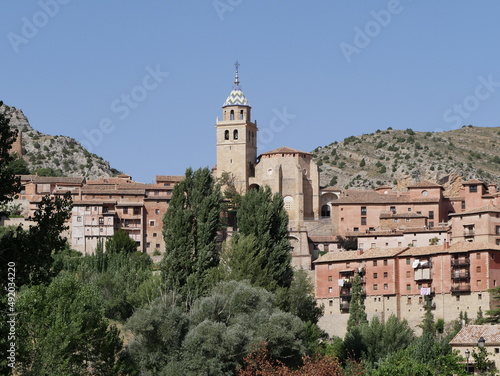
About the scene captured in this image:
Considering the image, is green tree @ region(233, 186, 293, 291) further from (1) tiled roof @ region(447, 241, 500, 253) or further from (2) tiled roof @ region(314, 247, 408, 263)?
(1) tiled roof @ region(447, 241, 500, 253)

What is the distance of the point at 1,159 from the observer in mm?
25688

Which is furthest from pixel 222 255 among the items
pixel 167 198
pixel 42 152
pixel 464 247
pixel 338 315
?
pixel 42 152

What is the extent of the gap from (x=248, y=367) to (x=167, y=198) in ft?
141

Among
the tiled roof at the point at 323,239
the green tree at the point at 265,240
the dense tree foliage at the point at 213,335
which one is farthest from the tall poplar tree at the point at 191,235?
the tiled roof at the point at 323,239

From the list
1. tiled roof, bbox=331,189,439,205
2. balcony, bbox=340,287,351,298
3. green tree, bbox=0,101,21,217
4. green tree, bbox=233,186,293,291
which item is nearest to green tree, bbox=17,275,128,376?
green tree, bbox=0,101,21,217

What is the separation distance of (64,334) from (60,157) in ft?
303

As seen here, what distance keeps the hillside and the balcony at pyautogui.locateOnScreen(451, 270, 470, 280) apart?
170 feet

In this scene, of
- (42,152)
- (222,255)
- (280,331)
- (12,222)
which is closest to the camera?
(280,331)

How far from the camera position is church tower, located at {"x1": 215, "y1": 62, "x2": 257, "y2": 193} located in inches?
3489

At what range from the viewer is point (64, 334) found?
40.0 m

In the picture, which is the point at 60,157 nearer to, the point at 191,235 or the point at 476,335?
the point at 191,235

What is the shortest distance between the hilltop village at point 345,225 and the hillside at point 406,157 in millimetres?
31796

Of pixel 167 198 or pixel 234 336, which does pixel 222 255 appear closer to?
pixel 234 336

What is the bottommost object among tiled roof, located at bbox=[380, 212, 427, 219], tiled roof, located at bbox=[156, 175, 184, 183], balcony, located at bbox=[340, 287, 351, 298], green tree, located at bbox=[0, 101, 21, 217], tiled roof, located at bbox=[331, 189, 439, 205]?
balcony, located at bbox=[340, 287, 351, 298]
